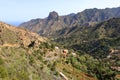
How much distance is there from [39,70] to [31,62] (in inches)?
75.6

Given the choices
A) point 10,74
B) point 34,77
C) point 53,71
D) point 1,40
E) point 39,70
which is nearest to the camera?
point 10,74

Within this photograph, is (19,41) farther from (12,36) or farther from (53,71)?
(53,71)

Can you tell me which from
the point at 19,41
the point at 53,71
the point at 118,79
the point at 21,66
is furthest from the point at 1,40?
the point at 21,66

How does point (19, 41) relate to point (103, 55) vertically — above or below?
above

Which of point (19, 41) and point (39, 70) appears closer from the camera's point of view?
point (39, 70)

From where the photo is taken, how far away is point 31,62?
44.5 metres

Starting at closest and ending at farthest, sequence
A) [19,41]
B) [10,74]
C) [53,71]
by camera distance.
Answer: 1. [10,74]
2. [53,71]
3. [19,41]

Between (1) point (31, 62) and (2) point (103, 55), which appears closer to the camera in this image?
(1) point (31, 62)

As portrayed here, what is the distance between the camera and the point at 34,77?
128 ft

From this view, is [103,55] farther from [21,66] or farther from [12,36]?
[21,66]

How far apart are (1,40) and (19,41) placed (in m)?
15.8

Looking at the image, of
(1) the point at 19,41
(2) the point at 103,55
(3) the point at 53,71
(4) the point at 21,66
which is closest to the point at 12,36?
(1) the point at 19,41

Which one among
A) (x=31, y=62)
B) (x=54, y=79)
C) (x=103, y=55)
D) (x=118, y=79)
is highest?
(x=31, y=62)

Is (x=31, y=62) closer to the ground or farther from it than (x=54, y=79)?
farther from it
